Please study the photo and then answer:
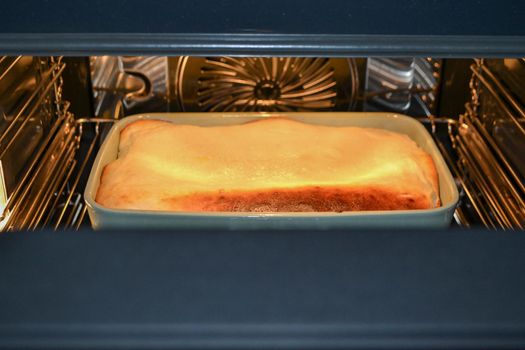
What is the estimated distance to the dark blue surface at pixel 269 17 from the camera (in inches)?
22.6

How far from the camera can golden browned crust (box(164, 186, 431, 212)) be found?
91 centimetres

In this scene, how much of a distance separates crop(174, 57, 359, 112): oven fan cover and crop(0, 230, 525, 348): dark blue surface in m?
0.68

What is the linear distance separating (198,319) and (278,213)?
36 cm

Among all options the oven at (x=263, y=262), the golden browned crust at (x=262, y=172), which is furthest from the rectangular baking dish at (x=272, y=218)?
the oven at (x=263, y=262)

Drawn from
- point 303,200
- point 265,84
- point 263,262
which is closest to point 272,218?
point 303,200

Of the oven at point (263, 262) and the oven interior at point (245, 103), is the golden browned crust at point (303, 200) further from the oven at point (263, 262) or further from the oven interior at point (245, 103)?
the oven at point (263, 262)

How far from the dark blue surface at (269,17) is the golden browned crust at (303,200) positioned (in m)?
0.36

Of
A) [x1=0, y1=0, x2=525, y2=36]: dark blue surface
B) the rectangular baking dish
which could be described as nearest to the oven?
[x1=0, y1=0, x2=525, y2=36]: dark blue surface

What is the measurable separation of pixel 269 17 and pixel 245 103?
0.69 m

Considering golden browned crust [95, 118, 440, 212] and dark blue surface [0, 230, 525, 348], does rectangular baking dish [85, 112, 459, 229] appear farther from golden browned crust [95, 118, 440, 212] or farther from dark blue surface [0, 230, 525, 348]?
dark blue surface [0, 230, 525, 348]

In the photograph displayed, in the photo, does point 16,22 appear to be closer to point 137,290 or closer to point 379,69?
point 137,290

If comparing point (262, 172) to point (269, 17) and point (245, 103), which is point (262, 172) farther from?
point (269, 17)

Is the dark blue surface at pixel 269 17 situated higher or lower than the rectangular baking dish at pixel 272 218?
higher

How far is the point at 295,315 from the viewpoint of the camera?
52 cm
